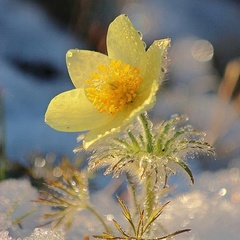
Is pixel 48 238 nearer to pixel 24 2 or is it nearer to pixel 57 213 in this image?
pixel 57 213

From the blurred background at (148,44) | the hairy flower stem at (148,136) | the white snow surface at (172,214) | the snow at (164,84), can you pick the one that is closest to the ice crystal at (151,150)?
the hairy flower stem at (148,136)

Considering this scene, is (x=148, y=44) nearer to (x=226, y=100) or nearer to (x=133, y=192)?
(x=226, y=100)

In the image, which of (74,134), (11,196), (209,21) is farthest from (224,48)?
(11,196)

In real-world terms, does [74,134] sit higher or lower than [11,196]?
higher

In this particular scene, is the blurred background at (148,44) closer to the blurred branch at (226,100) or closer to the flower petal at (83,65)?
the blurred branch at (226,100)

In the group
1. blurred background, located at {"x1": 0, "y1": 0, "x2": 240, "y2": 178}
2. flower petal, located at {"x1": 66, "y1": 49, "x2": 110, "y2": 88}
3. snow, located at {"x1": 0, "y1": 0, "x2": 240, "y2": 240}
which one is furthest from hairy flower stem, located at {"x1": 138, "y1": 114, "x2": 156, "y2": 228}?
blurred background, located at {"x1": 0, "y1": 0, "x2": 240, "y2": 178}

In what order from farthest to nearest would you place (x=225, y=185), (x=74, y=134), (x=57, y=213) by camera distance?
(x=74, y=134) → (x=225, y=185) → (x=57, y=213)

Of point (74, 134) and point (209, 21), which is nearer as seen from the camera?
point (74, 134)
